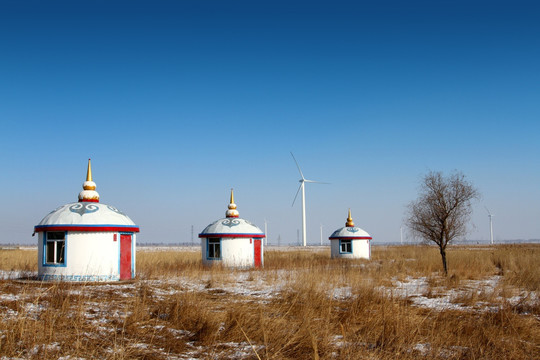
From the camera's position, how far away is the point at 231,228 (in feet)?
89.0

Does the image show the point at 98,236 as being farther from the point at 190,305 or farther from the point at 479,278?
the point at 479,278

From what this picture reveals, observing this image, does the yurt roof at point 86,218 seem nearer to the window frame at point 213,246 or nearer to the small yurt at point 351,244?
the window frame at point 213,246

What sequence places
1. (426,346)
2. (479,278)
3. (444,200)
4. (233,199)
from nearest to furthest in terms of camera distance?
(426,346) → (479,278) → (444,200) → (233,199)

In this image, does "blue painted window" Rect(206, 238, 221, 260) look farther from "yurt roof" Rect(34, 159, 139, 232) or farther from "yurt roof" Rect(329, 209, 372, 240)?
"yurt roof" Rect(329, 209, 372, 240)

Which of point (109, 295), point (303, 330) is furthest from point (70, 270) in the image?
point (303, 330)

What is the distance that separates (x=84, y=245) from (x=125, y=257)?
169 cm

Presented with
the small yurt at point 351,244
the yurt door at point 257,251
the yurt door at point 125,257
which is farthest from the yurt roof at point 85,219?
the small yurt at point 351,244

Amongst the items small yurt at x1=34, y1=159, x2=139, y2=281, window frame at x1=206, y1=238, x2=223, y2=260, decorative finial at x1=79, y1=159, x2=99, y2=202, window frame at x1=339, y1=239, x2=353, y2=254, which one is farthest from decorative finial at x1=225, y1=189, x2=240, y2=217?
window frame at x1=339, y1=239, x2=353, y2=254

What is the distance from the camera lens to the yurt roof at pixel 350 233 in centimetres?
3741

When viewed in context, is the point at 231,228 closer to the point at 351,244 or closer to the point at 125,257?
the point at 125,257

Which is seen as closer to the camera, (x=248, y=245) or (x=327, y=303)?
(x=327, y=303)

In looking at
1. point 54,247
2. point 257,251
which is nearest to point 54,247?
point 54,247

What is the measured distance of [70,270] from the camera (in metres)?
17.6

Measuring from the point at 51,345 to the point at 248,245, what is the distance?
67.6ft
